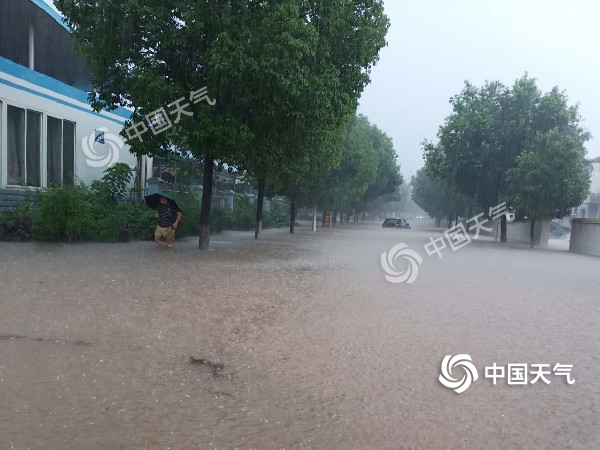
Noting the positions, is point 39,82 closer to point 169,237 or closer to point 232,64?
point 169,237

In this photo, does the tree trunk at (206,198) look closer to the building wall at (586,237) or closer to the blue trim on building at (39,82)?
the blue trim on building at (39,82)

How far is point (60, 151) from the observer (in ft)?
60.2

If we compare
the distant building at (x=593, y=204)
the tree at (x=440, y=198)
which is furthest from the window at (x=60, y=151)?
the distant building at (x=593, y=204)

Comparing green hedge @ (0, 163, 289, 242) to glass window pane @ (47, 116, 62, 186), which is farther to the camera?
glass window pane @ (47, 116, 62, 186)

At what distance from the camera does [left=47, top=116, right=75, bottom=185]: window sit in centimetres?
1789

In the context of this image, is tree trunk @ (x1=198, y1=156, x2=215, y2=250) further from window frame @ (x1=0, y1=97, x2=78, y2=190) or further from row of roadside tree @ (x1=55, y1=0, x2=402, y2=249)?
window frame @ (x1=0, y1=97, x2=78, y2=190)

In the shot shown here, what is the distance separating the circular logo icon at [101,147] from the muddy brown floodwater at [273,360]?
Result: 985cm

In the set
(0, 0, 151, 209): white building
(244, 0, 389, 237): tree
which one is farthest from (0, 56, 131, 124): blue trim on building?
(244, 0, 389, 237): tree

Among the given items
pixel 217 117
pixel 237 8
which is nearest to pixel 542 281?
pixel 217 117

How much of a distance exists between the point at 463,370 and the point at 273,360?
1864 millimetres

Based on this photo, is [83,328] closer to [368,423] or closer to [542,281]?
[368,423]

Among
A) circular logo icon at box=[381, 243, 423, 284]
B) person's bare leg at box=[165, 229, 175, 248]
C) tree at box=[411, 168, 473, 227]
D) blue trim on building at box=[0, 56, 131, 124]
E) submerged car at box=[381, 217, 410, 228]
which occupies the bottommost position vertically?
submerged car at box=[381, 217, 410, 228]

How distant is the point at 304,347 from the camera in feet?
19.9

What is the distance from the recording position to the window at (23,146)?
15.8m
